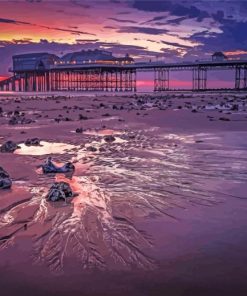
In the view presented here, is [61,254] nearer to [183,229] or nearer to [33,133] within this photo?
[183,229]

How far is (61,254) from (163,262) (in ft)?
2.23

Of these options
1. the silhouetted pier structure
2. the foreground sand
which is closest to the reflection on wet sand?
the foreground sand

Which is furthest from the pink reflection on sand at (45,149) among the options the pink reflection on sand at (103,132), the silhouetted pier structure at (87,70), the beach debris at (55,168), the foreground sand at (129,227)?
the silhouetted pier structure at (87,70)

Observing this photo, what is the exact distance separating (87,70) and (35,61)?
15.8m

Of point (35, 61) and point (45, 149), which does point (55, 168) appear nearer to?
point (45, 149)

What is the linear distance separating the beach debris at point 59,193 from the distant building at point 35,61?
340 feet

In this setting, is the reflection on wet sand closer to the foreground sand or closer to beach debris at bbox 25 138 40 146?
the foreground sand

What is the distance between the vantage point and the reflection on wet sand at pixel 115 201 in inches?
117

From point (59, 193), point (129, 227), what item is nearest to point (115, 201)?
point (59, 193)

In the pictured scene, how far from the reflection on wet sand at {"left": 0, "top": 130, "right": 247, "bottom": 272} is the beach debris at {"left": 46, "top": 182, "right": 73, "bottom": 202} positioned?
88 mm

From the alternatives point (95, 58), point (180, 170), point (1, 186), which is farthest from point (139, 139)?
point (95, 58)

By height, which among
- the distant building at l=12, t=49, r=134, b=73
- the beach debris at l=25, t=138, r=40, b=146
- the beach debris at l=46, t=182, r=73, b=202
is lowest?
the beach debris at l=46, t=182, r=73, b=202

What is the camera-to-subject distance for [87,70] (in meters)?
101

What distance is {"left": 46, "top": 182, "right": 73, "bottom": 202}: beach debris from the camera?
4273mm
